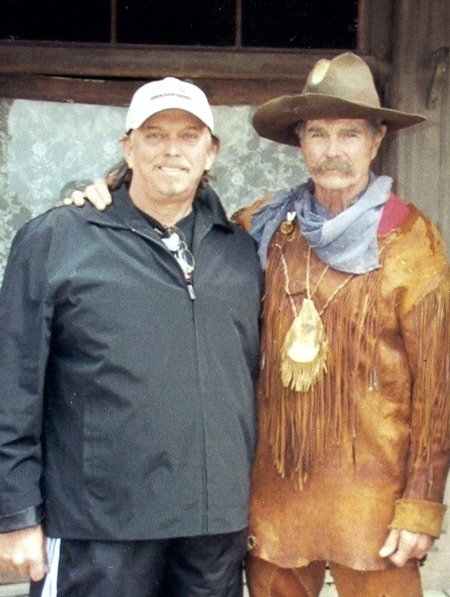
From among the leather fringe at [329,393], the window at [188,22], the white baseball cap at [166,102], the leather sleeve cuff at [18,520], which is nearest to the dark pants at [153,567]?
the leather sleeve cuff at [18,520]

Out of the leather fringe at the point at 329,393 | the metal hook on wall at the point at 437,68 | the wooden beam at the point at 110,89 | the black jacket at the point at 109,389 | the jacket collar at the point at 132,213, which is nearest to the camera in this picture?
the black jacket at the point at 109,389

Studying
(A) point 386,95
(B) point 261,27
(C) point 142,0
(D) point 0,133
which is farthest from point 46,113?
(A) point 386,95

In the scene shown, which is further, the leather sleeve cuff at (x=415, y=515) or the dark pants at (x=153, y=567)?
the leather sleeve cuff at (x=415, y=515)

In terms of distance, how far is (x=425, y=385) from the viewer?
9.80ft

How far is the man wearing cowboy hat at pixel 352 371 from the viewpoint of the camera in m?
3.00

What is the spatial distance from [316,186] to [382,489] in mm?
859

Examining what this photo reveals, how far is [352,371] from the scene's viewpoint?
3020mm

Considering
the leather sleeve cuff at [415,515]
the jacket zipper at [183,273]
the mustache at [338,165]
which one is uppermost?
the mustache at [338,165]

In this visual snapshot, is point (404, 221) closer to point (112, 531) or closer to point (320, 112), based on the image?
point (320, 112)

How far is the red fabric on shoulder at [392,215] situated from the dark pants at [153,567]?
92 cm

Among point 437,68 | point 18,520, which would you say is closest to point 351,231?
point 18,520

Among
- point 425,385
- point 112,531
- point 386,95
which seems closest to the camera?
point 112,531

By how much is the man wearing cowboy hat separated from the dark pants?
0.18 meters

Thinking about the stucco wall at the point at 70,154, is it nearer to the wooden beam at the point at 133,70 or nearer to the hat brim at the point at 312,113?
the wooden beam at the point at 133,70
